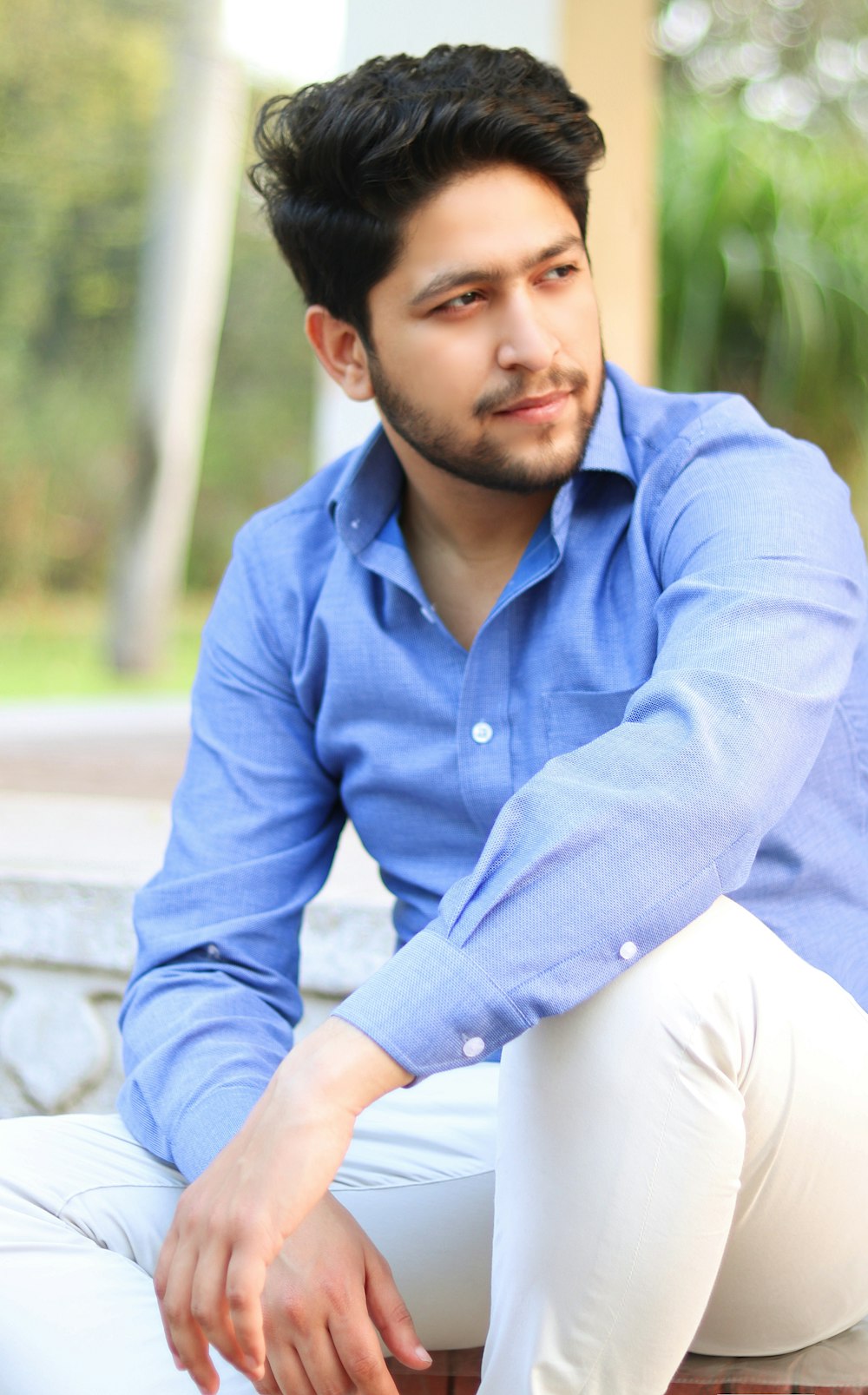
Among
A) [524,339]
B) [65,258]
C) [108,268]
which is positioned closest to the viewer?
[524,339]

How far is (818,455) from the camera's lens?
57.4 inches

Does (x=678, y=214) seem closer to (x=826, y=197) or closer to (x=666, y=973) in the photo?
(x=826, y=197)

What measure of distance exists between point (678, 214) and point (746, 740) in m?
3.50

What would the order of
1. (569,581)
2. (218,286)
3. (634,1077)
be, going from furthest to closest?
(218,286), (569,581), (634,1077)

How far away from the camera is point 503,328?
1520 mm

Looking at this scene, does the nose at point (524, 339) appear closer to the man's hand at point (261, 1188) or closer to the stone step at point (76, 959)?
the man's hand at point (261, 1188)

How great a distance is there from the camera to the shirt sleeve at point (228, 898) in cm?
141

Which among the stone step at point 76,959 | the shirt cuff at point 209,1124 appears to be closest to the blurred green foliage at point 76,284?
the stone step at point 76,959

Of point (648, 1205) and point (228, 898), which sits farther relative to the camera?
point (228, 898)

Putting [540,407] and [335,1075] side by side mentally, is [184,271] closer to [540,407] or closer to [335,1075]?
[540,407]

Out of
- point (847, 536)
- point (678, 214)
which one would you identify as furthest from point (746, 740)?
point (678, 214)

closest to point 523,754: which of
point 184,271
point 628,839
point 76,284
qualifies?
point 628,839

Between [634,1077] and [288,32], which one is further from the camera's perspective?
[288,32]

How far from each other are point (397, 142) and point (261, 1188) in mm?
1035
